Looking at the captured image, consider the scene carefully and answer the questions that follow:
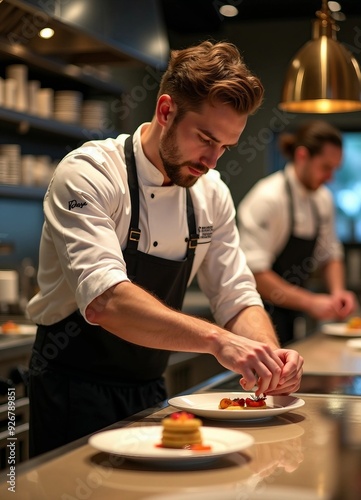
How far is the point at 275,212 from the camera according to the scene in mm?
4473

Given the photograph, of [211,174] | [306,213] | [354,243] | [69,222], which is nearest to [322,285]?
[354,243]

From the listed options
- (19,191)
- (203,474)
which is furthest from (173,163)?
(19,191)

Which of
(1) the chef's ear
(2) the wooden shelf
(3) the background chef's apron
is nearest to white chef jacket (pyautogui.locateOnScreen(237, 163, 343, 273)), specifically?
(2) the wooden shelf

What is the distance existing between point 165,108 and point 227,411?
83 centimetres

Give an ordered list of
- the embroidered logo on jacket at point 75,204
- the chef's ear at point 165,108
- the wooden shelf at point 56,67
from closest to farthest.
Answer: the embroidered logo on jacket at point 75,204 → the chef's ear at point 165,108 → the wooden shelf at point 56,67

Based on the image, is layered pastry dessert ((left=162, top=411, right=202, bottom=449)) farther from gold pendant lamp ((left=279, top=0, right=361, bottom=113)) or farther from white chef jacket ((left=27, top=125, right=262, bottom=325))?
gold pendant lamp ((left=279, top=0, right=361, bottom=113))

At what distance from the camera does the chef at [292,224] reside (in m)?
4.32

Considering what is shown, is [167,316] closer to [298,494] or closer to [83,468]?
[83,468]

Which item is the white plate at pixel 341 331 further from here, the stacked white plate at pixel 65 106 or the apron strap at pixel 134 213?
the stacked white plate at pixel 65 106

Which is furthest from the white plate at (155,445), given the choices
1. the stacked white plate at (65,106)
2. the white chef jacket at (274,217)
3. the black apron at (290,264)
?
the stacked white plate at (65,106)

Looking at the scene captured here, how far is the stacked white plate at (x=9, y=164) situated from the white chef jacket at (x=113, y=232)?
195 cm

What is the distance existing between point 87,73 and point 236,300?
9.29 ft

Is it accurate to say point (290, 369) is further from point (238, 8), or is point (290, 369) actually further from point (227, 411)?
point (238, 8)

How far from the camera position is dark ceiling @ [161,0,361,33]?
6598 millimetres
